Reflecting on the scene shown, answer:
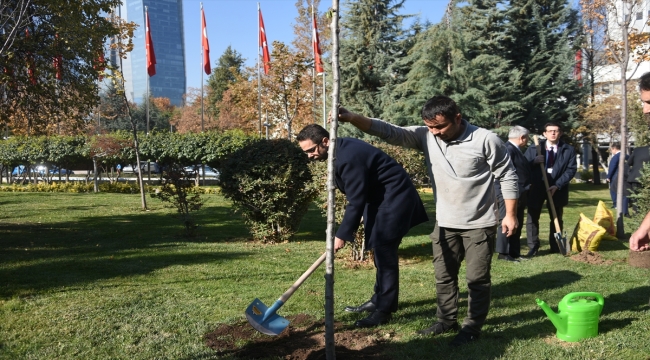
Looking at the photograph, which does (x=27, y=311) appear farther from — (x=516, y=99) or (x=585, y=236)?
(x=516, y=99)

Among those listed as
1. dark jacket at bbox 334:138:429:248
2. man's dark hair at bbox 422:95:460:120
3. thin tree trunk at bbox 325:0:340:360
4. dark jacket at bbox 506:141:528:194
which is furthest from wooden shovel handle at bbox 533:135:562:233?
thin tree trunk at bbox 325:0:340:360

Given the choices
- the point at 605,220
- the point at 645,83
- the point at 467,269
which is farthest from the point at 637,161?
the point at 467,269

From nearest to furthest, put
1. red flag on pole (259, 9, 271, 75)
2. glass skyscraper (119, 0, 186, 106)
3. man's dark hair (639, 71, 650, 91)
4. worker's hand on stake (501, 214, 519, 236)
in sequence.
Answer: man's dark hair (639, 71, 650, 91) → worker's hand on stake (501, 214, 519, 236) → red flag on pole (259, 9, 271, 75) → glass skyscraper (119, 0, 186, 106)

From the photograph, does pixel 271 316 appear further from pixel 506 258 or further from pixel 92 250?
pixel 92 250

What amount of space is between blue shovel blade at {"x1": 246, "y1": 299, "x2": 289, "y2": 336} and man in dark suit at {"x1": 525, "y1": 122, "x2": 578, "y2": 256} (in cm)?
472

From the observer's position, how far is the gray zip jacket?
3.71 meters

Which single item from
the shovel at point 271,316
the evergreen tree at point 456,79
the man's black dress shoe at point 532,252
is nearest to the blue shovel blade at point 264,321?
the shovel at point 271,316

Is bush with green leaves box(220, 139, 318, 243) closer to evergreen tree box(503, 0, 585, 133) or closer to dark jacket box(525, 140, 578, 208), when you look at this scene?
dark jacket box(525, 140, 578, 208)

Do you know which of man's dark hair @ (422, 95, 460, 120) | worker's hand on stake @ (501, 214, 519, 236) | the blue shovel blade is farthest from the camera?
the blue shovel blade

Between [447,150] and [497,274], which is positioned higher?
[447,150]

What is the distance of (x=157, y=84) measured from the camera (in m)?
158

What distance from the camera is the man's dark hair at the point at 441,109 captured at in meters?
3.61

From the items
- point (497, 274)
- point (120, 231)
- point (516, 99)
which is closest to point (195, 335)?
point (497, 274)

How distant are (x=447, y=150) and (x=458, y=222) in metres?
0.53
